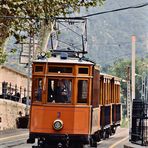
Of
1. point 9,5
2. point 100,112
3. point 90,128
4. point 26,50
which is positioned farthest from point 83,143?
point 26,50

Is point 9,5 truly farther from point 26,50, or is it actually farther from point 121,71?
point 121,71

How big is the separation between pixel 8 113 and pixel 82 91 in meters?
18.1

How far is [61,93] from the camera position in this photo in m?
17.7

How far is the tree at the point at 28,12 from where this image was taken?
27594 millimetres

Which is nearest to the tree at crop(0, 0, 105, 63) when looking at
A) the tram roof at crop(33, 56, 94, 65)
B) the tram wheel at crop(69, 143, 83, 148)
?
the tram roof at crop(33, 56, 94, 65)

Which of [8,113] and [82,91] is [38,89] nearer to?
[82,91]

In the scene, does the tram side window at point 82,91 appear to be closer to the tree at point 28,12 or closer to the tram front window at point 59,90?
the tram front window at point 59,90

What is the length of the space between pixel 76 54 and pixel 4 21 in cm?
1053

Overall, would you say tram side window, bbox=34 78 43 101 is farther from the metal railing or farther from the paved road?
the paved road

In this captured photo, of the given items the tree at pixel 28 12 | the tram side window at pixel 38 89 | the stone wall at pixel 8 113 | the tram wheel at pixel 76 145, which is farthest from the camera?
the stone wall at pixel 8 113

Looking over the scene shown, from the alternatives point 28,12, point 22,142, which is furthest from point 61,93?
point 28,12

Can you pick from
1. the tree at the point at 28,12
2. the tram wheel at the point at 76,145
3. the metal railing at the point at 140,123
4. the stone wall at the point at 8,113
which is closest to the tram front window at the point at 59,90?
the tram wheel at the point at 76,145

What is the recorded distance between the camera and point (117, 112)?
102ft

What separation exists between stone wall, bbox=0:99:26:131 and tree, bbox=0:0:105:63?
16.4ft
